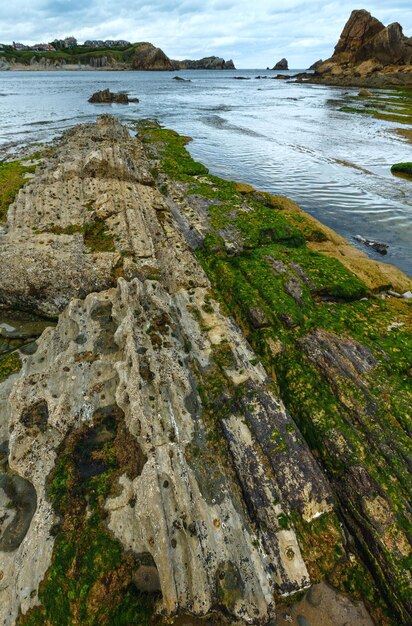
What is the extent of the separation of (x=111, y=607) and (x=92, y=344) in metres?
4.74

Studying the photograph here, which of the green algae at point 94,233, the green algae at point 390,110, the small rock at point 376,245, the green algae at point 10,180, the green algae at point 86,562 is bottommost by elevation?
the green algae at point 86,562

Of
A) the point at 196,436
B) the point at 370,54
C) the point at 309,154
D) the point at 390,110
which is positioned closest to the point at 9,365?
the point at 196,436

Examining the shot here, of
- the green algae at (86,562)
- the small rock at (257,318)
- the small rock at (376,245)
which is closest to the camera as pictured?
the green algae at (86,562)

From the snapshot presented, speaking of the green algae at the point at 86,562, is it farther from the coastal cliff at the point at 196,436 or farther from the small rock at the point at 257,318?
the small rock at the point at 257,318

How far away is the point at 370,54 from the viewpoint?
116375 millimetres

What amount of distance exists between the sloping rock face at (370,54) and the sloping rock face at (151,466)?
394 feet

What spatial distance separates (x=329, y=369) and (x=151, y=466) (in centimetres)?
449

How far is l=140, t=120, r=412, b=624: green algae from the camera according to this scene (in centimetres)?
559

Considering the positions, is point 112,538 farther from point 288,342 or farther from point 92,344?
point 288,342

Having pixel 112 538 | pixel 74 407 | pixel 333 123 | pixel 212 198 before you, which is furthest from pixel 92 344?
pixel 333 123

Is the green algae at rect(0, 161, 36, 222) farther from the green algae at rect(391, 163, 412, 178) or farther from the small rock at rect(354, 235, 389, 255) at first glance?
the green algae at rect(391, 163, 412, 178)

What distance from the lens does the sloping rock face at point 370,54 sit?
106312mm

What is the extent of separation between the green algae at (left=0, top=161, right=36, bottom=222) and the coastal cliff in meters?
4.66

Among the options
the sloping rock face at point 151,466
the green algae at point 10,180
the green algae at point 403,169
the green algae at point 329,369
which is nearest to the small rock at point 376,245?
the green algae at point 329,369
